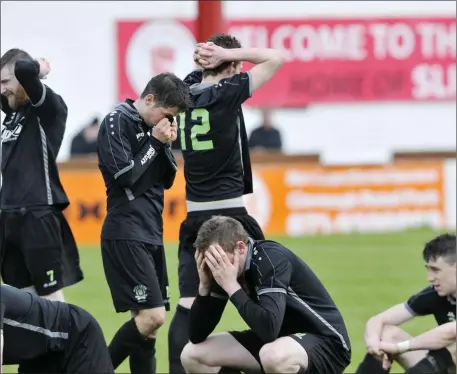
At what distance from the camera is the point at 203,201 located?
272 inches

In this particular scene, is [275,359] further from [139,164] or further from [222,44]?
[222,44]

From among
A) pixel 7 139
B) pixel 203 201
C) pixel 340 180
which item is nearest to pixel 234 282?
pixel 203 201

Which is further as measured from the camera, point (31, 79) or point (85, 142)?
point (85, 142)

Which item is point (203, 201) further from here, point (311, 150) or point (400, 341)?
point (311, 150)

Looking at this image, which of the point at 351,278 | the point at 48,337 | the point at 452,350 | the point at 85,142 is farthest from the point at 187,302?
the point at 85,142

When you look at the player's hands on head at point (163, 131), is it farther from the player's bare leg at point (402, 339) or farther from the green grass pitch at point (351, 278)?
the green grass pitch at point (351, 278)

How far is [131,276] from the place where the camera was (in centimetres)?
636

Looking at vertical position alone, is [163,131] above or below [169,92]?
below

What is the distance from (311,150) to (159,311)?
1571 cm

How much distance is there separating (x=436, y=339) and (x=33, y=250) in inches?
99.9

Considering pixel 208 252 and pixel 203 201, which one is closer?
pixel 208 252

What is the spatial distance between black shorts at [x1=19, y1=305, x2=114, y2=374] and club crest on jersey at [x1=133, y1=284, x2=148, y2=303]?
1.05 metres

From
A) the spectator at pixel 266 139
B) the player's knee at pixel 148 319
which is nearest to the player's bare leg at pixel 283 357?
the player's knee at pixel 148 319

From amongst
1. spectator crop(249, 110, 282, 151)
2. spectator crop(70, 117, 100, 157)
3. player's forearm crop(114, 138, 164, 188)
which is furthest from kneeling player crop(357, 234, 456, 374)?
spectator crop(70, 117, 100, 157)
